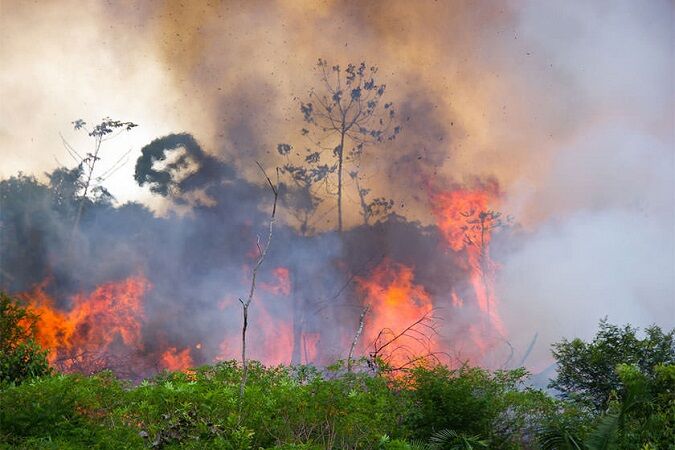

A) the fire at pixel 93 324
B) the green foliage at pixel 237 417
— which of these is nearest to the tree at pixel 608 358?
the green foliage at pixel 237 417

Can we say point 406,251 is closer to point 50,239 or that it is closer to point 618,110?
point 618,110

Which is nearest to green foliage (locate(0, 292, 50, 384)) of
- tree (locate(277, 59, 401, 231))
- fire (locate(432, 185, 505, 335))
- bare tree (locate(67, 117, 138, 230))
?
bare tree (locate(67, 117, 138, 230))

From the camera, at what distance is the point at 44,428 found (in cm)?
791

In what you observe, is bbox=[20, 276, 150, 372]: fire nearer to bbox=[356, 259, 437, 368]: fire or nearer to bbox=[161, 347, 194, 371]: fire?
bbox=[161, 347, 194, 371]: fire

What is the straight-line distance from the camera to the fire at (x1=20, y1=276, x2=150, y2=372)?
29562 millimetres

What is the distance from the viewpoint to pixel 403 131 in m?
39.0

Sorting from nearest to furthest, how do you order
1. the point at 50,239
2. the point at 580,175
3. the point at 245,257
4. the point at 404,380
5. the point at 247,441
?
the point at 247,441
the point at 404,380
the point at 50,239
the point at 245,257
the point at 580,175

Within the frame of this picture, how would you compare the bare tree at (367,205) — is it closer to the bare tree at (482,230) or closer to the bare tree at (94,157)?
the bare tree at (482,230)

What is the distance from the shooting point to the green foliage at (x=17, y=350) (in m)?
12.5

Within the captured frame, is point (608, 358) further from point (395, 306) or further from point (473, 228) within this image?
point (473, 228)

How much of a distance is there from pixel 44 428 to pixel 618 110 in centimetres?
3982

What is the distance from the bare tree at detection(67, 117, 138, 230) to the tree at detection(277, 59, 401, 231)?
30.8 ft

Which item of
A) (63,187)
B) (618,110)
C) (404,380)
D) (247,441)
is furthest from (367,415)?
(618,110)

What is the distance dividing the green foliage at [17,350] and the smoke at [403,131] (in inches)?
738
